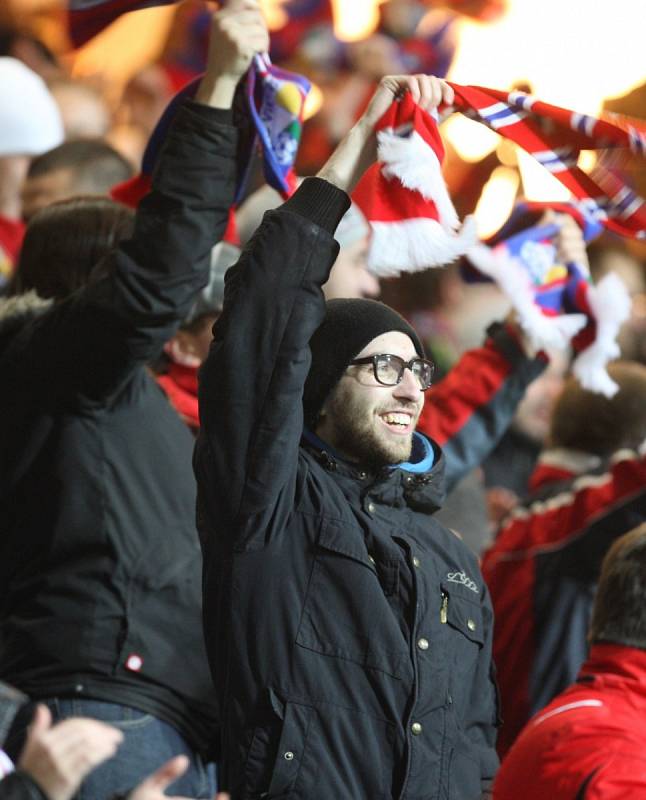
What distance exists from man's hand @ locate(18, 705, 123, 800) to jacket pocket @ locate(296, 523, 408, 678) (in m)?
0.57

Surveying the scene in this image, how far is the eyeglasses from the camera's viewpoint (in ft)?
10.1

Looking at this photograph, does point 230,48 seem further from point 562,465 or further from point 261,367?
point 562,465

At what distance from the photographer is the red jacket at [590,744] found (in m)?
2.98

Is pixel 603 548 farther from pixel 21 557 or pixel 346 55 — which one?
pixel 346 55

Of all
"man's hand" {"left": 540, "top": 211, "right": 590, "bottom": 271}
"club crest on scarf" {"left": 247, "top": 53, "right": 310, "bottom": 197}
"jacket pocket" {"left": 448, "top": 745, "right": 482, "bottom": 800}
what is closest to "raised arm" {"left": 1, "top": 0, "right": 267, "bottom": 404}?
"club crest on scarf" {"left": 247, "top": 53, "right": 310, "bottom": 197}

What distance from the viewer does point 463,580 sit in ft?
9.98

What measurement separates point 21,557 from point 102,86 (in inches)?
135

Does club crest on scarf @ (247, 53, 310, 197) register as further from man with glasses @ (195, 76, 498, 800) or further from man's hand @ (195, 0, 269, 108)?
man with glasses @ (195, 76, 498, 800)

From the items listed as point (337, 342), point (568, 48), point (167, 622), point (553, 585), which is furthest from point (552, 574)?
point (568, 48)

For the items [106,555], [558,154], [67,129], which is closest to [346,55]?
[67,129]

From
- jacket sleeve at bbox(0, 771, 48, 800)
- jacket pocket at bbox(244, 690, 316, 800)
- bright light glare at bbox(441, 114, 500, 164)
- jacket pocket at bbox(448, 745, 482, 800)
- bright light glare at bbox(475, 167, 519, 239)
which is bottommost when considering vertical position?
jacket pocket at bbox(448, 745, 482, 800)

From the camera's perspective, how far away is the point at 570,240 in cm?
438

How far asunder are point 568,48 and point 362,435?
4.98m

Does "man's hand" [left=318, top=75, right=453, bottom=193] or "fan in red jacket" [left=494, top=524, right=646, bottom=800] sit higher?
"man's hand" [left=318, top=75, right=453, bottom=193]
